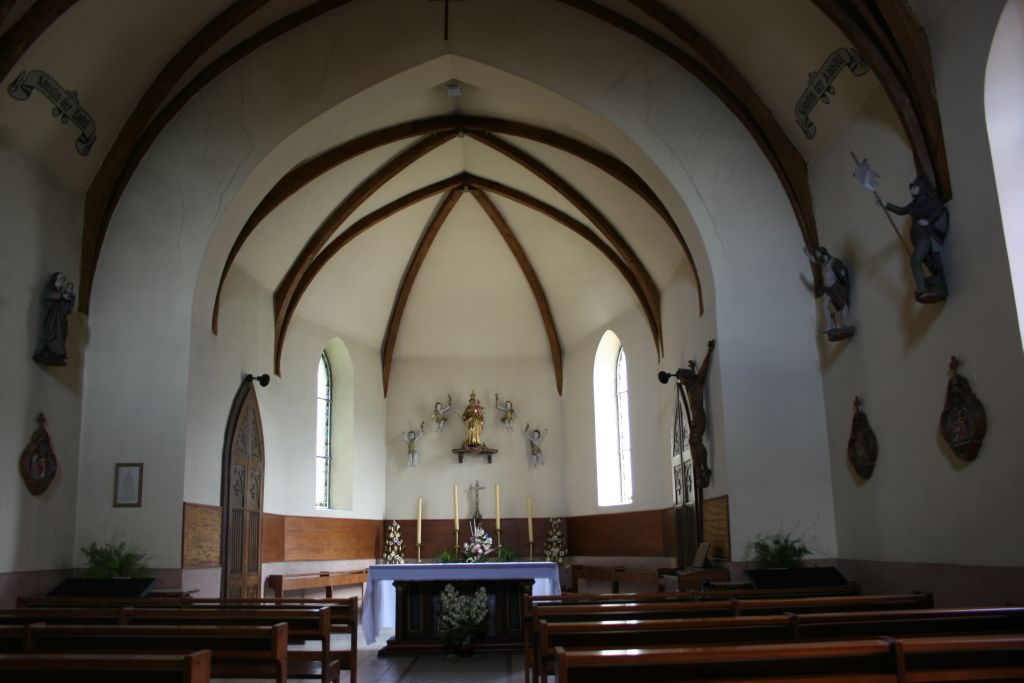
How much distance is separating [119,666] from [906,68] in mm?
7409

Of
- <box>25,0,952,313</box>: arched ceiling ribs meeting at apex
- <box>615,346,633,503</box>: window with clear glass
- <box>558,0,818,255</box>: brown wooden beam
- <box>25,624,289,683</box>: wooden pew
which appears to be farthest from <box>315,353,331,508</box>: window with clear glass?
<box>25,624,289,683</box>: wooden pew

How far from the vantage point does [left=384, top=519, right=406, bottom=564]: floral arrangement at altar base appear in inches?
690

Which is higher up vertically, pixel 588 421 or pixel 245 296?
pixel 245 296

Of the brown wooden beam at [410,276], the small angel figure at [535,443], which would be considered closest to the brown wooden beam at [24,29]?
the brown wooden beam at [410,276]

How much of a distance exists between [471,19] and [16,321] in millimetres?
5945

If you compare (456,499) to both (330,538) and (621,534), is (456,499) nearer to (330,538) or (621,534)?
(330,538)

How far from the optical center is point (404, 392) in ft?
60.6

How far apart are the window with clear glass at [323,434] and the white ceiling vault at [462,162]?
3.13ft

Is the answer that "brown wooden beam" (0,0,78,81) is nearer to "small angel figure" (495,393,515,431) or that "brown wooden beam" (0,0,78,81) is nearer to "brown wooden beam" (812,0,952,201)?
"brown wooden beam" (812,0,952,201)

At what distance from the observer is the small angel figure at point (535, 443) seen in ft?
59.4

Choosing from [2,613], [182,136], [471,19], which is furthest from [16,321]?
[471,19]

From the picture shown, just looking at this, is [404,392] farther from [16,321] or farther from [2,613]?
[2,613]

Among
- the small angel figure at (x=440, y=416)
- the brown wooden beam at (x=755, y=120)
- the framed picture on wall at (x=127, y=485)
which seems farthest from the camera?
the small angel figure at (x=440, y=416)

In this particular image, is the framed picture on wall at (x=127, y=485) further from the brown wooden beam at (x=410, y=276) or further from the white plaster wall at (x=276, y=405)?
the brown wooden beam at (x=410, y=276)
